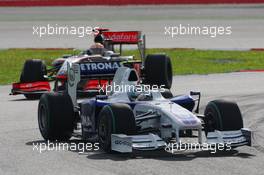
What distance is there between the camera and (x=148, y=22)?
163 ft

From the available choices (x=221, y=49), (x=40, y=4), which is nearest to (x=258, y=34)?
(x=221, y=49)

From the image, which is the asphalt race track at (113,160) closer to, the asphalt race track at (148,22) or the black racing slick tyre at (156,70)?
the black racing slick tyre at (156,70)

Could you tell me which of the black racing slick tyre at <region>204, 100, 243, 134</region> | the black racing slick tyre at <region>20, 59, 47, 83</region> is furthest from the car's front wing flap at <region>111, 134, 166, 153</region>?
the black racing slick tyre at <region>20, 59, 47, 83</region>

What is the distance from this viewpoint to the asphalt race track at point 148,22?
128ft

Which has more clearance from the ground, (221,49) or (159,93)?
(159,93)

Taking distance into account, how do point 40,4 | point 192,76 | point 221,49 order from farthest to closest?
point 40,4 < point 221,49 < point 192,76

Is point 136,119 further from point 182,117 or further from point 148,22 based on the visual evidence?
point 148,22

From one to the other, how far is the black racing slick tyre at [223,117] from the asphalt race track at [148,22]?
966 inches

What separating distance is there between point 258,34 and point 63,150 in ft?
103

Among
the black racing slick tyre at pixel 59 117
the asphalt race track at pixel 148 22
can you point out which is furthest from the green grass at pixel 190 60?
the black racing slick tyre at pixel 59 117

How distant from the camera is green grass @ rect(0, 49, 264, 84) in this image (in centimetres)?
2692

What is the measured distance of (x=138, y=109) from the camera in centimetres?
1239

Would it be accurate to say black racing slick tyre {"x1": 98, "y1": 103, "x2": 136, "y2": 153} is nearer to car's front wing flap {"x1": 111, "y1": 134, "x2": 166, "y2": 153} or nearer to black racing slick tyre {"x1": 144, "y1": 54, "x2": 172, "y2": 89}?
car's front wing flap {"x1": 111, "y1": 134, "x2": 166, "y2": 153}

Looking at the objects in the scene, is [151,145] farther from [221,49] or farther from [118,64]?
[221,49]
